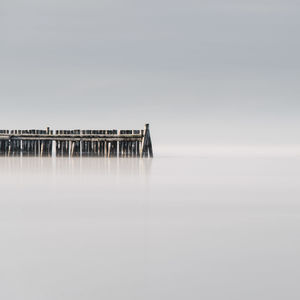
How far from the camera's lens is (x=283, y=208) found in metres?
11.3

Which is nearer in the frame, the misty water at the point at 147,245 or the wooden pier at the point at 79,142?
the misty water at the point at 147,245

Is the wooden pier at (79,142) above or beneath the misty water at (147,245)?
above

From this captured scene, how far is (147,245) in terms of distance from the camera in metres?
7.48

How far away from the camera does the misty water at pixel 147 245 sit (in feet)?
18.8

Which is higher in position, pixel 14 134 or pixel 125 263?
pixel 14 134

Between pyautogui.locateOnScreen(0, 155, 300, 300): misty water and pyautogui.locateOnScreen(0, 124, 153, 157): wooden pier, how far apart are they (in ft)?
51.1

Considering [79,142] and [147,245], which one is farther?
[79,142]

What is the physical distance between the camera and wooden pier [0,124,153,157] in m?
29.8

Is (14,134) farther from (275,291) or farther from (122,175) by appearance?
(275,291)

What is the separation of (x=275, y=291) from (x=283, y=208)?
5.82 meters

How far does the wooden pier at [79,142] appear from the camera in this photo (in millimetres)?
29750

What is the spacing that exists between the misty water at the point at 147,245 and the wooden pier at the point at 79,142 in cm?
1557

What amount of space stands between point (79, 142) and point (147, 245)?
23.4m

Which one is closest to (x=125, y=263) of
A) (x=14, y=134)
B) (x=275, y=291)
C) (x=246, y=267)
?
(x=246, y=267)
